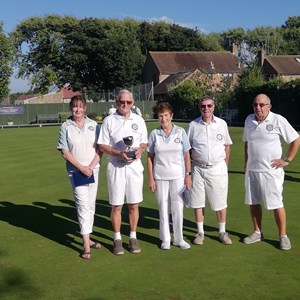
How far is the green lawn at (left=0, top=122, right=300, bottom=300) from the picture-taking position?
423cm

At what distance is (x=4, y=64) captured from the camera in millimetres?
44188

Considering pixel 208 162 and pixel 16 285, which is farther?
pixel 208 162

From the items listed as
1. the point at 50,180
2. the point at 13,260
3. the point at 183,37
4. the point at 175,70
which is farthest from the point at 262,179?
the point at 183,37

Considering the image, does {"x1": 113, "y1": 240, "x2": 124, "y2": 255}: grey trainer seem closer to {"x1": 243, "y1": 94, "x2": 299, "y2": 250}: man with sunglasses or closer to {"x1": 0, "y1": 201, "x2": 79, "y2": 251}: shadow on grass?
{"x1": 0, "y1": 201, "x2": 79, "y2": 251}: shadow on grass

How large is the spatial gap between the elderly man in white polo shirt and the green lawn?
46 centimetres

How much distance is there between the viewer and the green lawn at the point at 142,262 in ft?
13.9

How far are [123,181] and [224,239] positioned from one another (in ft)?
4.93

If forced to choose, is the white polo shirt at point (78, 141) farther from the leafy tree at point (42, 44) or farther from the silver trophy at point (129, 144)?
the leafy tree at point (42, 44)

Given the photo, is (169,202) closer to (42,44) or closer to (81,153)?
(81,153)

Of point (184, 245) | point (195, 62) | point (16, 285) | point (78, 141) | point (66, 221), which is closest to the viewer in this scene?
point (16, 285)

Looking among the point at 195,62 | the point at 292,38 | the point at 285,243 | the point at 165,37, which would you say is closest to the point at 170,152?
the point at 285,243

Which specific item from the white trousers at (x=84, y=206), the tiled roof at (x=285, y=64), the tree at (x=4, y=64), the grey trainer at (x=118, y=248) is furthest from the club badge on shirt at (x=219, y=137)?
the tiled roof at (x=285, y=64)

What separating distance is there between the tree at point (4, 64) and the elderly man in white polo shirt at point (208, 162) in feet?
137

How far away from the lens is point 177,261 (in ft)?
16.4
